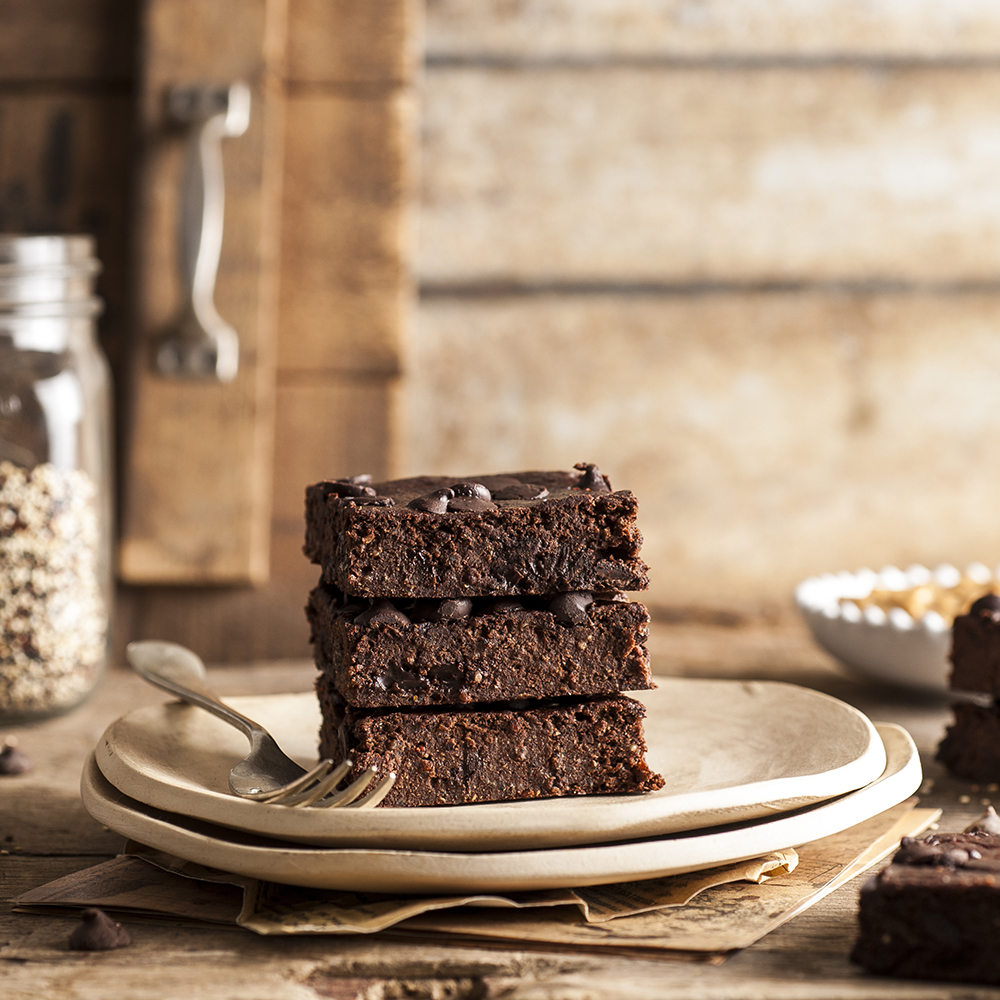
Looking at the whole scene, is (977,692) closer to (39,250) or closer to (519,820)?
(519,820)

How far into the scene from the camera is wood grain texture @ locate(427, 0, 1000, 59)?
8.62ft

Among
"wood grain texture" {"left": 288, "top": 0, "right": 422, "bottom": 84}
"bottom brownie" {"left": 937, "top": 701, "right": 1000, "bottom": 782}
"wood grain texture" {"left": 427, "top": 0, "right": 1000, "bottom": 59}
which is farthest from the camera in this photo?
"wood grain texture" {"left": 427, "top": 0, "right": 1000, "bottom": 59}

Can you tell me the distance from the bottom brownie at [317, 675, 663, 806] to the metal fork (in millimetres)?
44

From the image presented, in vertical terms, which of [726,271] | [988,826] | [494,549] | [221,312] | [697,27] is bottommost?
[988,826]

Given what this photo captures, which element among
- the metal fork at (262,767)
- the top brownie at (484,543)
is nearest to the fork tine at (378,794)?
the metal fork at (262,767)

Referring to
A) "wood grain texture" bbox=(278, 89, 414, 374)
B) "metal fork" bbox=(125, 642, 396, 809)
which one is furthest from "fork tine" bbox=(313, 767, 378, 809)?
"wood grain texture" bbox=(278, 89, 414, 374)

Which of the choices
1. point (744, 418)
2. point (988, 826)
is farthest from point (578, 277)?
point (988, 826)

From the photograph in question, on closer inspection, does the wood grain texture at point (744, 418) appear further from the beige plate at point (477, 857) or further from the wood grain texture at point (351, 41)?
the beige plate at point (477, 857)

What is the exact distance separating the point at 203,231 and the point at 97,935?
151 cm

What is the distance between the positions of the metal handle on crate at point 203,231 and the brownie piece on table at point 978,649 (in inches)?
54.4

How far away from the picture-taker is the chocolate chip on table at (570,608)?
1.36 metres

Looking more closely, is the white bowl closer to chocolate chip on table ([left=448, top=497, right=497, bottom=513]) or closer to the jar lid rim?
chocolate chip on table ([left=448, top=497, right=497, bottom=513])

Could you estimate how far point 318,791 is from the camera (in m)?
1.18

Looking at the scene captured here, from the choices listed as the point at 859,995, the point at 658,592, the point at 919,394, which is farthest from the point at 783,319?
the point at 859,995
